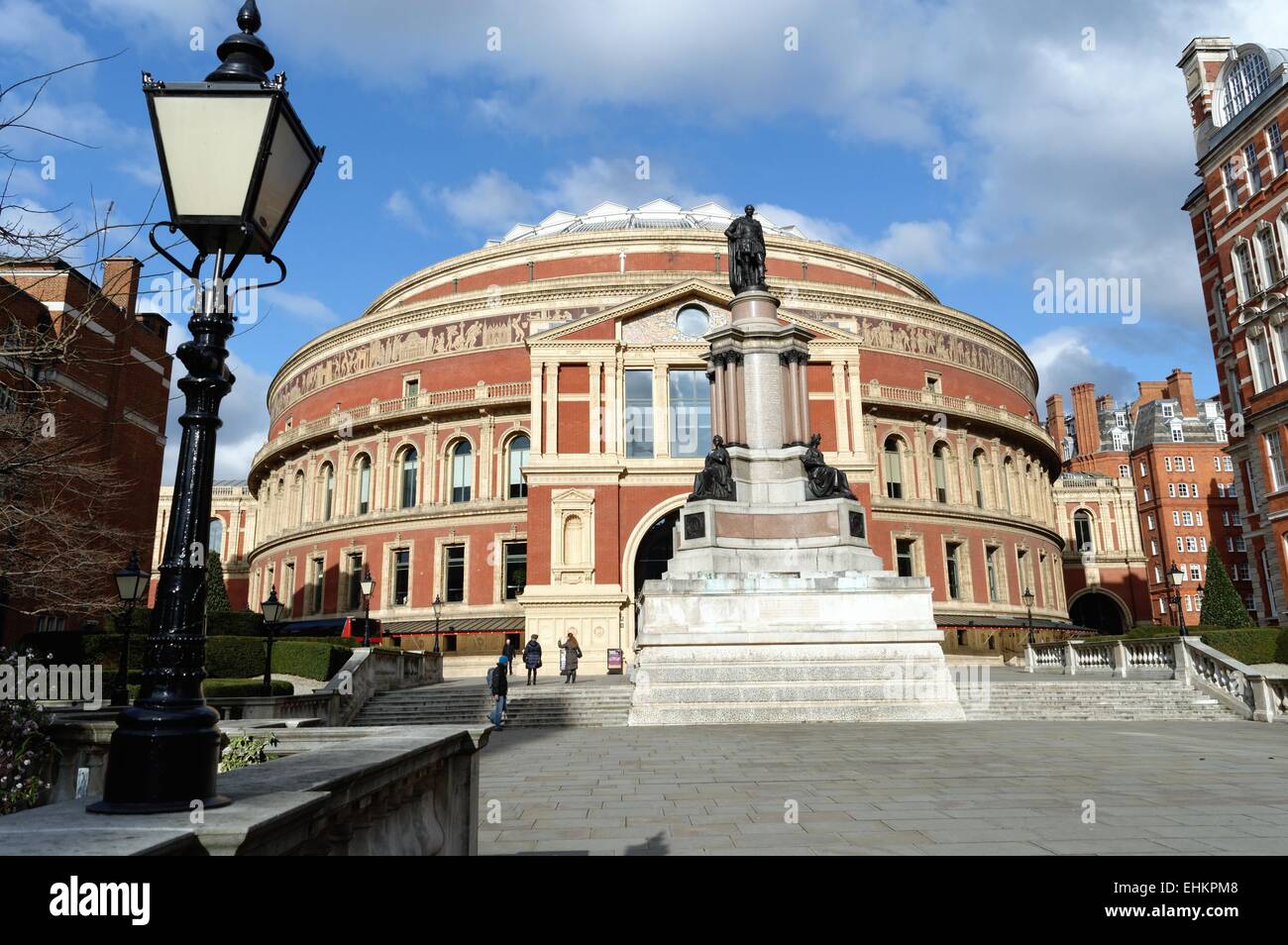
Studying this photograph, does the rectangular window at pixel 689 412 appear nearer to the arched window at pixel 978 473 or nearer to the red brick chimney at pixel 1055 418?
the arched window at pixel 978 473

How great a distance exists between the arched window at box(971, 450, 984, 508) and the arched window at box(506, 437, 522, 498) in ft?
80.7

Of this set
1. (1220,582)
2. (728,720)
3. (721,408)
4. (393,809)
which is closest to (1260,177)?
(1220,582)

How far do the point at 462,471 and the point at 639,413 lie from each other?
12.9 metres

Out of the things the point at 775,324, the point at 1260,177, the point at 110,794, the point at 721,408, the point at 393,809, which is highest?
the point at 1260,177

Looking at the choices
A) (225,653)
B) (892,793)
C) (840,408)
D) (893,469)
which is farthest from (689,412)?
(892,793)

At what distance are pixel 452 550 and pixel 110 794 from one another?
41.1 metres

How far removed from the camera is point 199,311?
3855 millimetres

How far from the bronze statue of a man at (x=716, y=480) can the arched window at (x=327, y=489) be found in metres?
32.9

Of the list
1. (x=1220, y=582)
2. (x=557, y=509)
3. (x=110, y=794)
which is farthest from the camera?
(x=1220, y=582)

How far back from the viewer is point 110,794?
2996mm

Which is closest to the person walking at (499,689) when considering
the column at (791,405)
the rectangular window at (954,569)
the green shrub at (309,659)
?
the green shrub at (309,659)

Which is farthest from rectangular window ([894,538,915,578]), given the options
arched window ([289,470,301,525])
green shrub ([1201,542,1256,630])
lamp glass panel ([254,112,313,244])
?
lamp glass panel ([254,112,313,244])

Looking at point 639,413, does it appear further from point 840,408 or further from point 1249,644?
point 1249,644

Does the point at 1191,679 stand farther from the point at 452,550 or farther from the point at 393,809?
the point at 452,550
